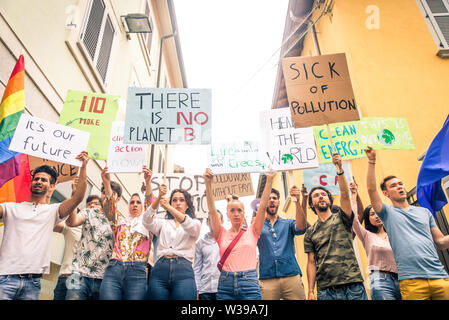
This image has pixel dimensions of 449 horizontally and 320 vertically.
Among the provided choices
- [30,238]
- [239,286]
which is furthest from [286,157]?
[30,238]

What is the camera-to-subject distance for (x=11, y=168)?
3270mm

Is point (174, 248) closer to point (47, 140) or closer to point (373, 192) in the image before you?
point (47, 140)

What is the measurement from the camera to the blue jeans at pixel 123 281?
298 cm

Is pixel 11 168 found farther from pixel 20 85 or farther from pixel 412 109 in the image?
pixel 412 109

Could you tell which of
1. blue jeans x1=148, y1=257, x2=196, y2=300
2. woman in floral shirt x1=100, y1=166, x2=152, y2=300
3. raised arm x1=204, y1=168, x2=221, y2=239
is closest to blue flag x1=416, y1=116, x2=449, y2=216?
raised arm x1=204, y1=168, x2=221, y2=239

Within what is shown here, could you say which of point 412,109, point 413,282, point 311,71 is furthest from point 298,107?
point 412,109

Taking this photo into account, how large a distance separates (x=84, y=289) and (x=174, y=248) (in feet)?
3.17

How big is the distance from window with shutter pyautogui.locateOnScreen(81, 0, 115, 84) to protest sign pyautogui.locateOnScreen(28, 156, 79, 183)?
3.25m

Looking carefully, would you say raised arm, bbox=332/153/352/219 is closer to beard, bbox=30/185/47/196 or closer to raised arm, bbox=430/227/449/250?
raised arm, bbox=430/227/449/250

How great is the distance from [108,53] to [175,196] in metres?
5.56
